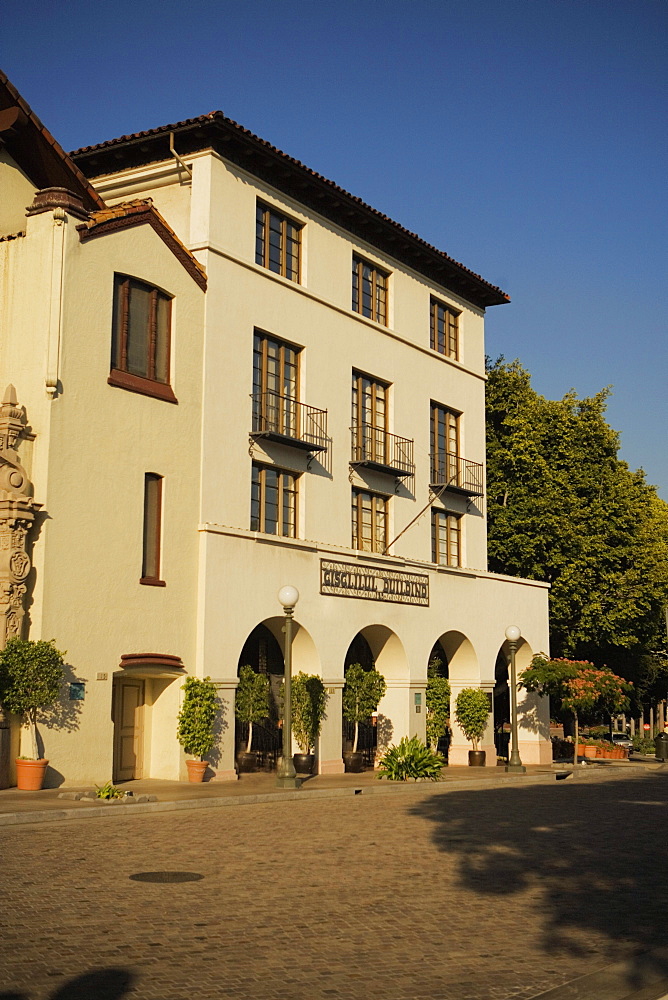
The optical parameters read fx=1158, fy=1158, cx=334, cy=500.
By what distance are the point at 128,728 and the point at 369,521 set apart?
34.9 feet

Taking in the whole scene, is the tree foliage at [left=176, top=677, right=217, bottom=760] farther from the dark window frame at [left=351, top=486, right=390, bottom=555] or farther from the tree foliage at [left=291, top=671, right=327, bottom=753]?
the dark window frame at [left=351, top=486, right=390, bottom=555]

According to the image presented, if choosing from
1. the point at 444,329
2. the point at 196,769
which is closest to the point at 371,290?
the point at 444,329

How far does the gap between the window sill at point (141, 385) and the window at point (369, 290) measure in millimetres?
9023

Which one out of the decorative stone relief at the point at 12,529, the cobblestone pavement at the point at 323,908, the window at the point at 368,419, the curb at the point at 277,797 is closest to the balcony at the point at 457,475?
the window at the point at 368,419

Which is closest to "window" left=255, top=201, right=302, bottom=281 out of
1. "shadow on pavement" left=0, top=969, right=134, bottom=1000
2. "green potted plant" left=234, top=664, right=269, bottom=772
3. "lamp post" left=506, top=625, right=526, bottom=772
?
"green potted plant" left=234, top=664, right=269, bottom=772

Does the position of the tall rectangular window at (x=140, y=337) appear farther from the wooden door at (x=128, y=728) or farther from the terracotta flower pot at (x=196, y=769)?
the terracotta flower pot at (x=196, y=769)

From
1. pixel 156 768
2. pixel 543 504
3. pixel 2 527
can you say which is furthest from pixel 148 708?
pixel 543 504

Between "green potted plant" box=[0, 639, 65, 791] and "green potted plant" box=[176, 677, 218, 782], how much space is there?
13.4ft

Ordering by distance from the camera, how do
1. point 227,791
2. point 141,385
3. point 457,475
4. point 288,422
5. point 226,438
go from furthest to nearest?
point 457,475 < point 288,422 < point 226,438 < point 141,385 < point 227,791

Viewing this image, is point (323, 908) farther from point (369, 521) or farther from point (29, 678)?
point (369, 521)

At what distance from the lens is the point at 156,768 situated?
25672 millimetres

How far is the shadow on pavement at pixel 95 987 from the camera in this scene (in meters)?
7.25

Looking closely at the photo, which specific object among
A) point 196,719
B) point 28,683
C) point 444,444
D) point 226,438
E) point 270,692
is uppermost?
point 444,444

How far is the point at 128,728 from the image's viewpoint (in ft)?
83.7
